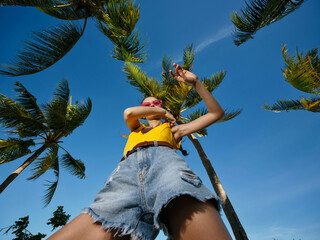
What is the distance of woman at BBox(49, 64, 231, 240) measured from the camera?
92 centimetres

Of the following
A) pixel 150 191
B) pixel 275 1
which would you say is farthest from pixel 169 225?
pixel 275 1

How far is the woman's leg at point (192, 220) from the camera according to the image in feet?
2.84

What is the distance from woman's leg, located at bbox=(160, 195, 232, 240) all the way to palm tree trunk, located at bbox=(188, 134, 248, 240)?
4079 mm

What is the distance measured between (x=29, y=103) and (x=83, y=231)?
298 inches

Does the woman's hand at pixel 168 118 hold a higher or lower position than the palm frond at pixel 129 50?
lower

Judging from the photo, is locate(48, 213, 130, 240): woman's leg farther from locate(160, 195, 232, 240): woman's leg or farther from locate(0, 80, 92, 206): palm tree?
locate(0, 80, 92, 206): palm tree

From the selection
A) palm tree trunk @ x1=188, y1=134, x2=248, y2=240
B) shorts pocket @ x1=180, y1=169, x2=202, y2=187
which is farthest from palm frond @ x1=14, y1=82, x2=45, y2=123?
shorts pocket @ x1=180, y1=169, x2=202, y2=187

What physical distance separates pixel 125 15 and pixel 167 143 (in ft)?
14.6

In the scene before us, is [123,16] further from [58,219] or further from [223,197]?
[58,219]

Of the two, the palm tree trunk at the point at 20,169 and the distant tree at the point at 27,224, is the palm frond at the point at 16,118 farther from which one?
the distant tree at the point at 27,224

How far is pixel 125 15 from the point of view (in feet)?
16.1

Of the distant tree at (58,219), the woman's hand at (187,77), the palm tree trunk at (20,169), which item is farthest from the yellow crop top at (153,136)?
the distant tree at (58,219)

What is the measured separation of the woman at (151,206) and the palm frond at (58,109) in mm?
6440

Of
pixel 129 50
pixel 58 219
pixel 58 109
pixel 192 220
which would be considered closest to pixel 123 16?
pixel 129 50
